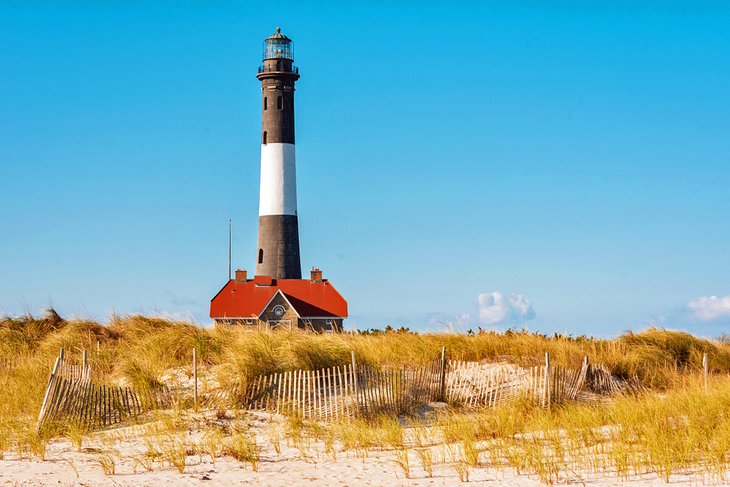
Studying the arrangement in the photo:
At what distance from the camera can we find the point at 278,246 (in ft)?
133

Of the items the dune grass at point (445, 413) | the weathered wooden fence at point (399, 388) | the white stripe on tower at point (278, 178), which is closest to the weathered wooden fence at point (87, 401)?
the dune grass at point (445, 413)

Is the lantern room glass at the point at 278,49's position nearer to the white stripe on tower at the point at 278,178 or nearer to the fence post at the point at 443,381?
the white stripe on tower at the point at 278,178

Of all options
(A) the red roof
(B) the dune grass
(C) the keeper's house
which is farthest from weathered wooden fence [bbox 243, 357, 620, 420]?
(A) the red roof

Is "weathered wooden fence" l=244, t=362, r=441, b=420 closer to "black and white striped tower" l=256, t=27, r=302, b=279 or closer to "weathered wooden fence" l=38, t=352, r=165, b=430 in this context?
"weathered wooden fence" l=38, t=352, r=165, b=430

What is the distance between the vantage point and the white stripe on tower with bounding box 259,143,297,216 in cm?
4000

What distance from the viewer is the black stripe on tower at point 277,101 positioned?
4000 centimetres

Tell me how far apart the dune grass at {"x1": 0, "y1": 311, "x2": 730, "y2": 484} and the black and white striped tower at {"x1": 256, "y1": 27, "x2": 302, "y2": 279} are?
17.6 meters

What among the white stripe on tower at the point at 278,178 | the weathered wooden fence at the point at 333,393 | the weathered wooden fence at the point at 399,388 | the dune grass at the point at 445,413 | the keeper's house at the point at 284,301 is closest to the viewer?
the dune grass at the point at 445,413

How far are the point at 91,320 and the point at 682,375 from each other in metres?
14.2

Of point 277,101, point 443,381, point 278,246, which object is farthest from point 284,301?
point 443,381

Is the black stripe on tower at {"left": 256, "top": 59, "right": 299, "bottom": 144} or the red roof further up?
the black stripe on tower at {"left": 256, "top": 59, "right": 299, "bottom": 144}

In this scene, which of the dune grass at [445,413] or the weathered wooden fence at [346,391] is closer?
the dune grass at [445,413]

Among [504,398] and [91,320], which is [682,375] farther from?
[91,320]

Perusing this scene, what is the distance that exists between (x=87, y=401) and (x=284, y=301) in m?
25.6
